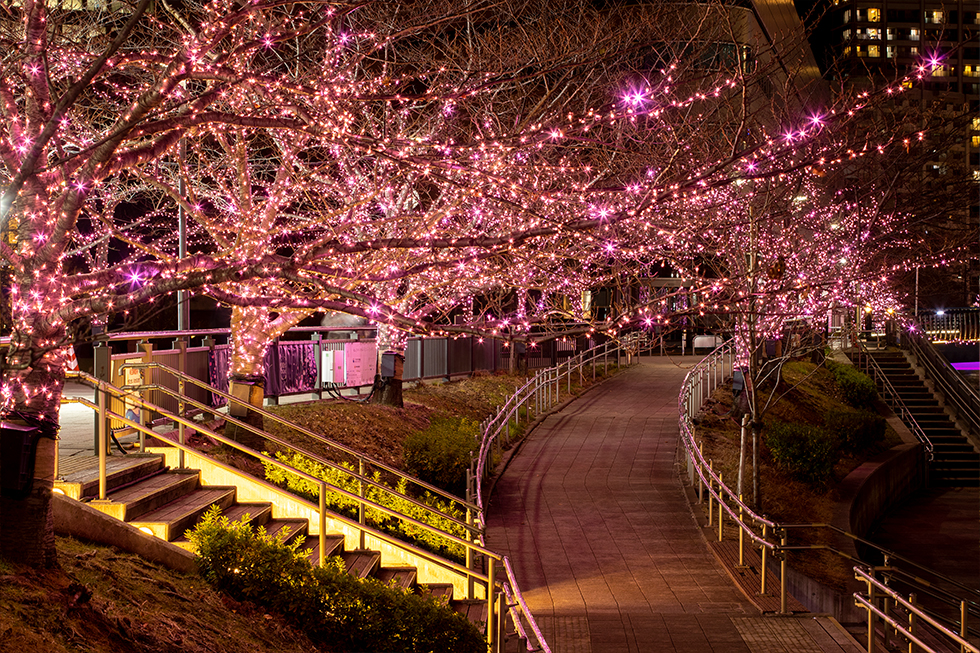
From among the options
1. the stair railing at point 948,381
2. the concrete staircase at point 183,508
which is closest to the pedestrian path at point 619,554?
the concrete staircase at point 183,508

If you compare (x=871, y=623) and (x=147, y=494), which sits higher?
(x=147, y=494)

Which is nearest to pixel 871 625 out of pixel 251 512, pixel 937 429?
pixel 251 512

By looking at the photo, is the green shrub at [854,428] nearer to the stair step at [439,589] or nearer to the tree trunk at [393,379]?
the tree trunk at [393,379]

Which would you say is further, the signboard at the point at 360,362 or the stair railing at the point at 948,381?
the stair railing at the point at 948,381

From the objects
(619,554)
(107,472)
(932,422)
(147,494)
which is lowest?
(932,422)

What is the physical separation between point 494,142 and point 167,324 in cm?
2645

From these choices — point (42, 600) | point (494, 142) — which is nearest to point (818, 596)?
point (494, 142)

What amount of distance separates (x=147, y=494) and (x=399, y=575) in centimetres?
269

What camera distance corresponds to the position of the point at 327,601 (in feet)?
23.0

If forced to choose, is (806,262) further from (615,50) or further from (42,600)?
(42,600)

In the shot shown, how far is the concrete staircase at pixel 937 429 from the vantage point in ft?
84.9

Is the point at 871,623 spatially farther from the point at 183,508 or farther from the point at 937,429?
the point at 937,429

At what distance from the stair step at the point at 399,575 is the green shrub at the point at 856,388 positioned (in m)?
21.6

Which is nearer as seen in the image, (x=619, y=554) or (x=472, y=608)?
(x=472, y=608)
